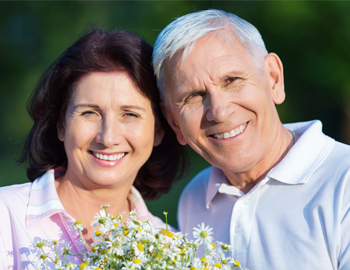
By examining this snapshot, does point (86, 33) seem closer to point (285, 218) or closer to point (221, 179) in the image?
point (221, 179)

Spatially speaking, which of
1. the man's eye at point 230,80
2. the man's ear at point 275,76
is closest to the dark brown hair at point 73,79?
the man's eye at point 230,80

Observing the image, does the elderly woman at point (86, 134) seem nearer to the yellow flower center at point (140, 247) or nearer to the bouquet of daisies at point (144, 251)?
the bouquet of daisies at point (144, 251)

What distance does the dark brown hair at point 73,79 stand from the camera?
3125 mm

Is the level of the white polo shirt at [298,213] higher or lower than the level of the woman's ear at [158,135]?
lower

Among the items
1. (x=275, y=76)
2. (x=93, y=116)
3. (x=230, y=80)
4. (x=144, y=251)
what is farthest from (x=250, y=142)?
(x=144, y=251)

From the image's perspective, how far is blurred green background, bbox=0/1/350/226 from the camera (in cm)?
1331

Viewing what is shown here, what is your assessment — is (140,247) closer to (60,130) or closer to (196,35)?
(196,35)

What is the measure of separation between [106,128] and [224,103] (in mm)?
821

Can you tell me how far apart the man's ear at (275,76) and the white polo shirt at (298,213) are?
32 cm

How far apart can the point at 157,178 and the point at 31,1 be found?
1487 cm

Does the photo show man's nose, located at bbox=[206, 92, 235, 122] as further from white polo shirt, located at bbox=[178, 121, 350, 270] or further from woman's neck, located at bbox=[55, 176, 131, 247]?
woman's neck, located at bbox=[55, 176, 131, 247]

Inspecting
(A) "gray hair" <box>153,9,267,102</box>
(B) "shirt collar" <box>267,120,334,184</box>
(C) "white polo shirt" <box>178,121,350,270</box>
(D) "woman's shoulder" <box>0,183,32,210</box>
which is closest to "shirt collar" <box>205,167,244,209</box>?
(C) "white polo shirt" <box>178,121,350,270</box>

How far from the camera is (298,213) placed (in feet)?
9.21

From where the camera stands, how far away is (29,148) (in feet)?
11.9
